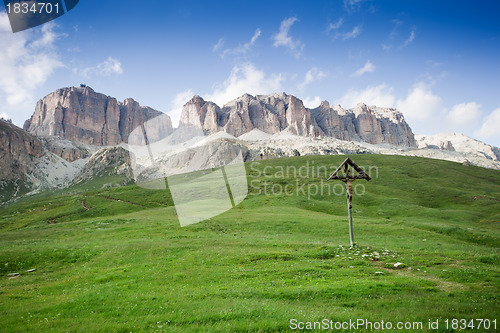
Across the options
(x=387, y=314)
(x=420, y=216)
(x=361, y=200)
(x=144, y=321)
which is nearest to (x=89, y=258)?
(x=144, y=321)

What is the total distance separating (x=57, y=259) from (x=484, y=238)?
47546 millimetres

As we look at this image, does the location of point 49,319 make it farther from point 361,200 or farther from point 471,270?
point 361,200

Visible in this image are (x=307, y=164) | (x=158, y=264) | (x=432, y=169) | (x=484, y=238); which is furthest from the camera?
(x=307, y=164)

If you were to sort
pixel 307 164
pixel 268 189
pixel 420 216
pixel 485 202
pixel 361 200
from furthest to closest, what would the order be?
1. pixel 307 164
2. pixel 268 189
3. pixel 361 200
4. pixel 485 202
5. pixel 420 216

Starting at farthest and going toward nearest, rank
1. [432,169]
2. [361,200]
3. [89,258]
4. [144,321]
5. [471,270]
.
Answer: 1. [432,169]
2. [361,200]
3. [89,258]
4. [471,270]
5. [144,321]

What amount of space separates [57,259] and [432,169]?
128 metres

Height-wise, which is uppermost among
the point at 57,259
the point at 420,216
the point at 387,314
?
the point at 387,314

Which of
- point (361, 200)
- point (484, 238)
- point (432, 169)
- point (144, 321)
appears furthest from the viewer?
point (432, 169)

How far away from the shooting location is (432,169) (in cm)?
11156

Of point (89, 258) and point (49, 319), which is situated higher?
point (49, 319)

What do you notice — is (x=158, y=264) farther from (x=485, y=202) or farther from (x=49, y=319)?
(x=485, y=202)

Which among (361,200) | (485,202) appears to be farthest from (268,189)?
(485,202)

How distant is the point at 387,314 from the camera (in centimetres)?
1032

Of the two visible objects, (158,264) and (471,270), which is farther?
(158,264)
